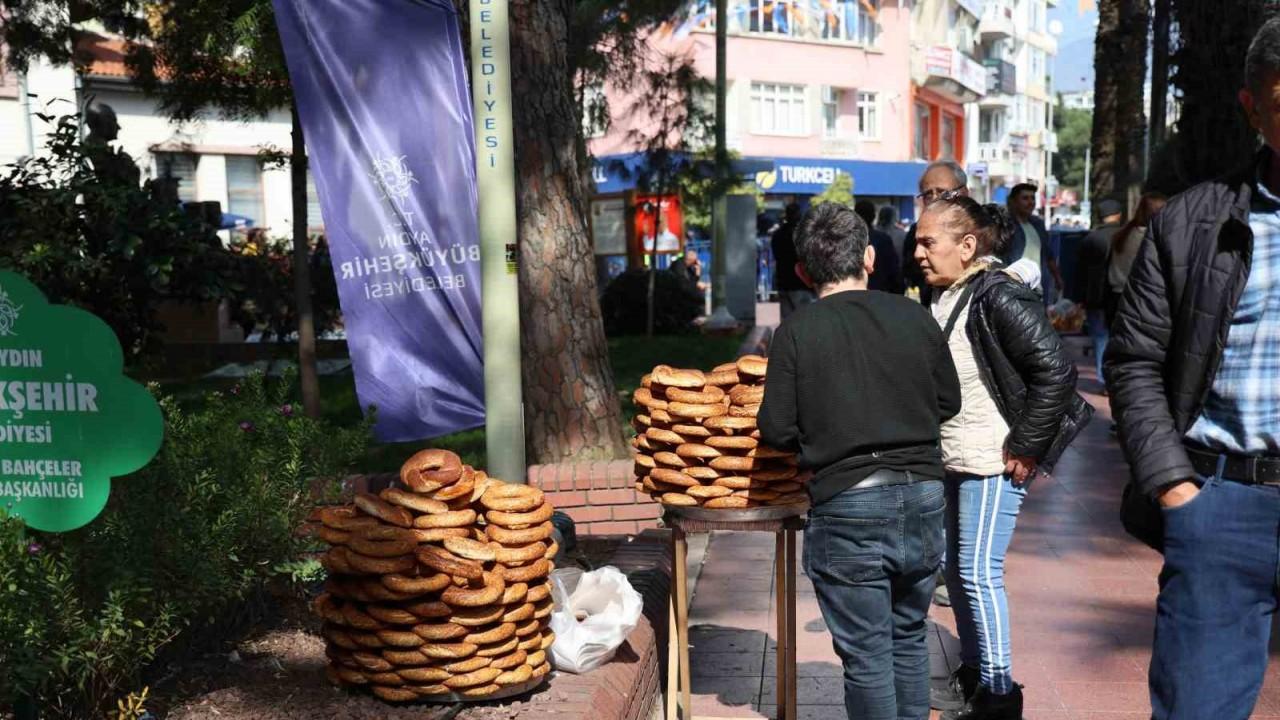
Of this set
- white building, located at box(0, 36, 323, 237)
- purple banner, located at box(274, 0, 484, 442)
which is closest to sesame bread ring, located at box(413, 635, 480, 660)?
purple banner, located at box(274, 0, 484, 442)

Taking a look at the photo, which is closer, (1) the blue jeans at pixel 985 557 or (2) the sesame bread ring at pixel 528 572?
(2) the sesame bread ring at pixel 528 572

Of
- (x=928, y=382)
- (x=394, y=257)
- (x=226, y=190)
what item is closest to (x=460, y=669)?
(x=928, y=382)

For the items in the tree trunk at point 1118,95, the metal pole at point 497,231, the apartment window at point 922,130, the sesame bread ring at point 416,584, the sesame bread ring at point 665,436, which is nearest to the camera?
the sesame bread ring at point 416,584

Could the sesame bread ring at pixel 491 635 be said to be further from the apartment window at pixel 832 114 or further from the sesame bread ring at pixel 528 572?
the apartment window at pixel 832 114

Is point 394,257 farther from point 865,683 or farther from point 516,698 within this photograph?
point 865,683

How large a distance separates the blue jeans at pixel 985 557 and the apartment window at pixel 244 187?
29.6 meters

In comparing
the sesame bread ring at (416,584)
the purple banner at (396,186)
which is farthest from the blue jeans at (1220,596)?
the purple banner at (396,186)

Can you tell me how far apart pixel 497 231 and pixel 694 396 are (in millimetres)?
947

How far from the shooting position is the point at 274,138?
3189 centimetres

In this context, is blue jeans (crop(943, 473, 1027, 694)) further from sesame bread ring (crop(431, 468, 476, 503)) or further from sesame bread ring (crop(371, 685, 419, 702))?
sesame bread ring (crop(371, 685, 419, 702))

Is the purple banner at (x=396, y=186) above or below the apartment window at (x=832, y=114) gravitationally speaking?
below

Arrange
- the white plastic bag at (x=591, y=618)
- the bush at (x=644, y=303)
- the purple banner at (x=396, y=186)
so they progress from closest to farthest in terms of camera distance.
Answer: the white plastic bag at (x=591, y=618) < the purple banner at (x=396, y=186) < the bush at (x=644, y=303)

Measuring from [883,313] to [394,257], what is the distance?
8.33 feet

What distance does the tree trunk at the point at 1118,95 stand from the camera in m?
18.7
